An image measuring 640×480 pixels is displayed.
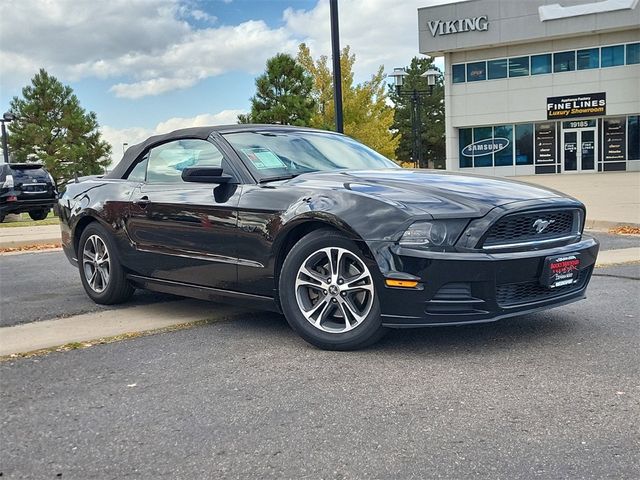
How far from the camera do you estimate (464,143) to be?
37625 millimetres

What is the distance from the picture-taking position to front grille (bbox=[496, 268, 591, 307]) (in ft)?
12.7

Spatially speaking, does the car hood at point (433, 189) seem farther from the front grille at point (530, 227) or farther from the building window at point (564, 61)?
the building window at point (564, 61)

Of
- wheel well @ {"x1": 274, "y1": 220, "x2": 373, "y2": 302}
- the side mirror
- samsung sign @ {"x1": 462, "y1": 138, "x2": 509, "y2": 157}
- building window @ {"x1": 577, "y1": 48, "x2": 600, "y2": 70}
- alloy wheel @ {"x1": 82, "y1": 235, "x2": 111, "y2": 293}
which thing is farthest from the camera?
samsung sign @ {"x1": 462, "y1": 138, "x2": 509, "y2": 157}

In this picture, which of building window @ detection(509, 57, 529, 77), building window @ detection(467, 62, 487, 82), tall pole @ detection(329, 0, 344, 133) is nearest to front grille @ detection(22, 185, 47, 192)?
tall pole @ detection(329, 0, 344, 133)

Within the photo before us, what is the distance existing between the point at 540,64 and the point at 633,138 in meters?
5.87

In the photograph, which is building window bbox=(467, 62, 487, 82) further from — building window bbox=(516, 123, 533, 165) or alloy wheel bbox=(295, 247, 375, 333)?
alloy wheel bbox=(295, 247, 375, 333)

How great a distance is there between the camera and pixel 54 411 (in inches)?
Result: 128

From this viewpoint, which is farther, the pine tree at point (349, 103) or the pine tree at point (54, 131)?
the pine tree at point (54, 131)

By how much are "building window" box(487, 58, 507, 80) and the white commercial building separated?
0.17 ft

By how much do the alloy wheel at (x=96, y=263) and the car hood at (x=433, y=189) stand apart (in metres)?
2.07

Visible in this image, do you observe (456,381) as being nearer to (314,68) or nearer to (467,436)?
(467,436)

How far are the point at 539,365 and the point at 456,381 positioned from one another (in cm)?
54

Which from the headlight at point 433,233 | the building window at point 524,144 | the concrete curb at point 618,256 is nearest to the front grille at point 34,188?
the concrete curb at point 618,256

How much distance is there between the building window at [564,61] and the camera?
34.3 meters
